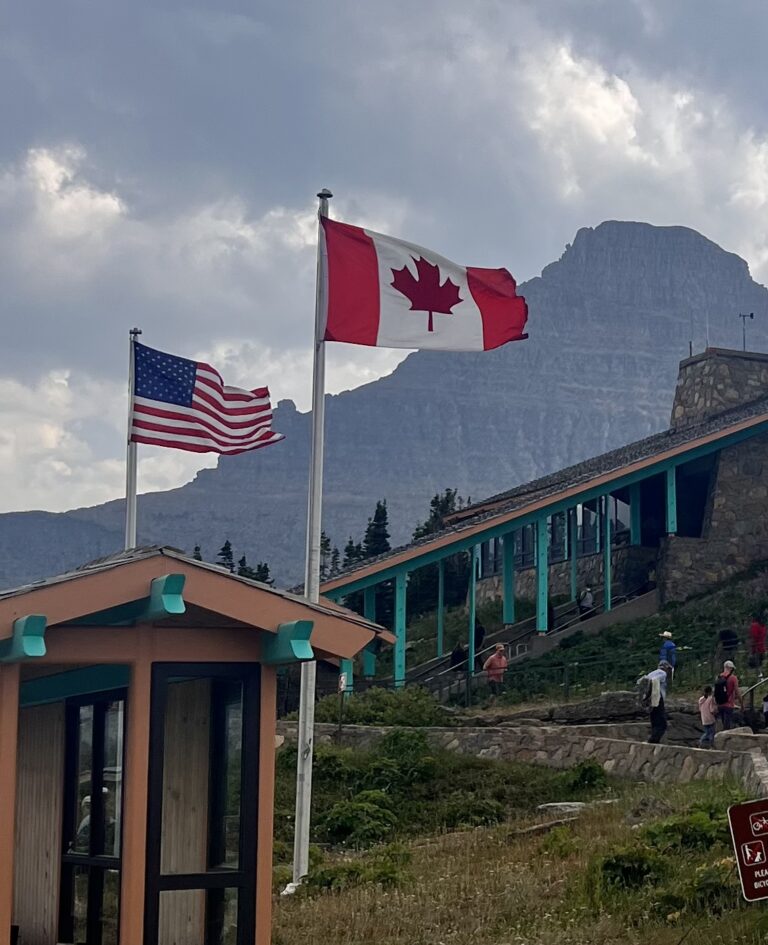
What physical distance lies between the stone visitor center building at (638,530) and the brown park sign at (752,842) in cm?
2358

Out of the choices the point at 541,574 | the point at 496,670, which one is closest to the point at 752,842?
the point at 496,670

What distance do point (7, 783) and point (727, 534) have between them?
92.9ft

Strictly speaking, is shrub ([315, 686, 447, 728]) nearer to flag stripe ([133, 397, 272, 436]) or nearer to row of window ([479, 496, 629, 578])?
flag stripe ([133, 397, 272, 436])

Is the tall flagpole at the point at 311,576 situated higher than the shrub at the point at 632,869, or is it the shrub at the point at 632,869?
the tall flagpole at the point at 311,576

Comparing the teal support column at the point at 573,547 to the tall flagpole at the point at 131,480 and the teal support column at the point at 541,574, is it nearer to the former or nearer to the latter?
the teal support column at the point at 541,574

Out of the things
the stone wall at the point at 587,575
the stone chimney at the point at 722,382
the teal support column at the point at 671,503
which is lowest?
the stone wall at the point at 587,575

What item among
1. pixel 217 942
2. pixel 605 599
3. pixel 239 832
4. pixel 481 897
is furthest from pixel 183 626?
pixel 605 599

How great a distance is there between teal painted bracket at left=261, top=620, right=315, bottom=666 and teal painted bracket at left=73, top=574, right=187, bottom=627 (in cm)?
78

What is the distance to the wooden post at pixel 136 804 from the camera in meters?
13.0

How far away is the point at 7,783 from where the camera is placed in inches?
511

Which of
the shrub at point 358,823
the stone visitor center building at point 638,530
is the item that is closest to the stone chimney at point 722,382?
the stone visitor center building at point 638,530

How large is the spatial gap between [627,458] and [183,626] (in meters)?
27.7

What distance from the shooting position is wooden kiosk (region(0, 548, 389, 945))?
13.0 meters

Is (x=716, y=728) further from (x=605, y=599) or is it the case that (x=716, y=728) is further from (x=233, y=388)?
(x=605, y=599)
